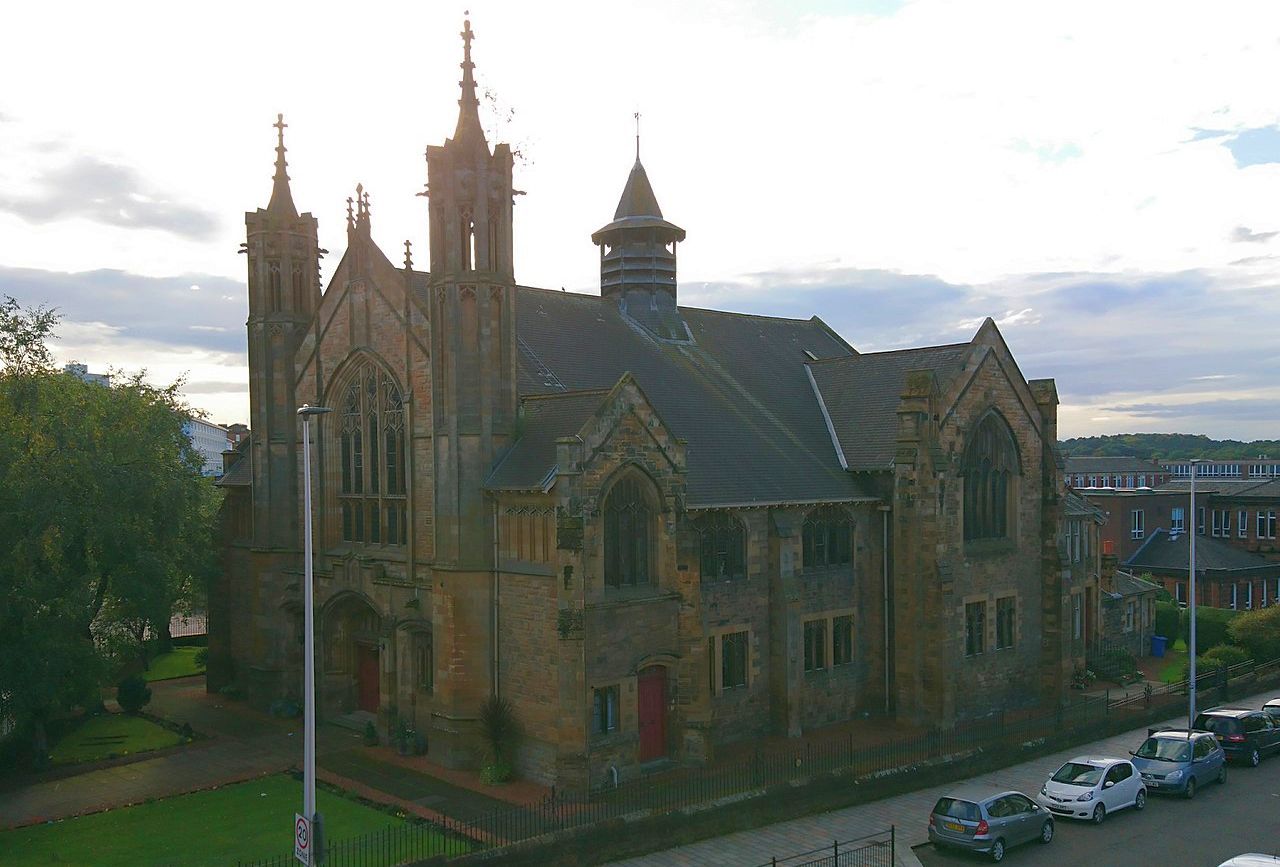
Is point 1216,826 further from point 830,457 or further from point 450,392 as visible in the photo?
point 450,392

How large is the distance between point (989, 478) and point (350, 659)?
74.1 ft

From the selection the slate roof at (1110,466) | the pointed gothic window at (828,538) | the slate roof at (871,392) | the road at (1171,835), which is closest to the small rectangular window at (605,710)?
the road at (1171,835)

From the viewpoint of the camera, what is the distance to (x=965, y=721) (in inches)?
1308

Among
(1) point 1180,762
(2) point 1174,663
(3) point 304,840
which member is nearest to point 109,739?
(3) point 304,840

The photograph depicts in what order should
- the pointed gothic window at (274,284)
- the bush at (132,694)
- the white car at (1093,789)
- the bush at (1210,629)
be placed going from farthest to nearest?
the bush at (1210,629) < the pointed gothic window at (274,284) < the bush at (132,694) < the white car at (1093,789)

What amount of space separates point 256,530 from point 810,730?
2036 cm

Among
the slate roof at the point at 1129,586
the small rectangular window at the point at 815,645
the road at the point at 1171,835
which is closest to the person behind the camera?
the road at the point at 1171,835

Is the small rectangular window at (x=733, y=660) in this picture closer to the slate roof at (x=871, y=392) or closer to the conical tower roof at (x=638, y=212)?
the slate roof at (x=871, y=392)

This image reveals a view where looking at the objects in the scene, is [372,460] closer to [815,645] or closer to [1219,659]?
[815,645]

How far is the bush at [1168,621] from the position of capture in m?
47.4

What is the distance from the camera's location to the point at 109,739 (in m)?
31.5

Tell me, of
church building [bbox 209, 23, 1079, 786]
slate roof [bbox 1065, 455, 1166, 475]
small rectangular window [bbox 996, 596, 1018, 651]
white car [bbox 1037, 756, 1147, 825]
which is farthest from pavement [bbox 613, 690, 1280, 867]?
slate roof [bbox 1065, 455, 1166, 475]

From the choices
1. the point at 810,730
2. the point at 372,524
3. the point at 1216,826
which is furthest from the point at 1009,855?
the point at 372,524

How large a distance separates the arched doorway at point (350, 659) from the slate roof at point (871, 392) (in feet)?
56.1
